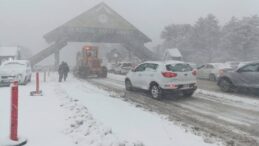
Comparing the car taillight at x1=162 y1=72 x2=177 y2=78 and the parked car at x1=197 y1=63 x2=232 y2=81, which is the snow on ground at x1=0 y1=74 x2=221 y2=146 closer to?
the car taillight at x1=162 y1=72 x2=177 y2=78

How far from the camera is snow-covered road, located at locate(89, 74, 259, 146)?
6.39m

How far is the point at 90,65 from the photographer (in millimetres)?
24812

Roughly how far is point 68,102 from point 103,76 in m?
14.9

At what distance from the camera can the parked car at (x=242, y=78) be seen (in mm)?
12148

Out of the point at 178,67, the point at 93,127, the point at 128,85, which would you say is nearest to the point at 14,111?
the point at 93,127

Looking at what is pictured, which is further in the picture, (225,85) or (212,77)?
(212,77)

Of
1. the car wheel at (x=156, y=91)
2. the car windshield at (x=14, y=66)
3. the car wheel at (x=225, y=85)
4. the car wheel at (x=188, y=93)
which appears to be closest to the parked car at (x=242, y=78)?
the car wheel at (x=225, y=85)

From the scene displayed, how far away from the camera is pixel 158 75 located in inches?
444

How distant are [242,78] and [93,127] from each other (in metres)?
9.26

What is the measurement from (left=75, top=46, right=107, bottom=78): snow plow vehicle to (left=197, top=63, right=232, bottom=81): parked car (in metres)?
9.12

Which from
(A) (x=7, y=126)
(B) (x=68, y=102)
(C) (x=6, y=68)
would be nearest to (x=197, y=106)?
(B) (x=68, y=102)

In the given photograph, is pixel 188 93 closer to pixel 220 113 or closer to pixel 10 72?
pixel 220 113

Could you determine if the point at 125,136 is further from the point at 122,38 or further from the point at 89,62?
the point at 122,38

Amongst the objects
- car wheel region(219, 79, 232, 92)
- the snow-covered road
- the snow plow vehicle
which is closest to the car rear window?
the snow-covered road
